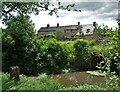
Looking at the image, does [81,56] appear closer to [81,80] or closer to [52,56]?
[52,56]

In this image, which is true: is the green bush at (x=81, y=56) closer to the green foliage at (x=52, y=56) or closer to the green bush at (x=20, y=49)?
the green foliage at (x=52, y=56)

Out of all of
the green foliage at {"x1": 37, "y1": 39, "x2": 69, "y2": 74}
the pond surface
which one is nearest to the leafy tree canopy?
the pond surface

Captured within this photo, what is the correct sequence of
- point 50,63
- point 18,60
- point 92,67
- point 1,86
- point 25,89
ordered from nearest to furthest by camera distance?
point 25,89 < point 1,86 < point 18,60 < point 50,63 < point 92,67

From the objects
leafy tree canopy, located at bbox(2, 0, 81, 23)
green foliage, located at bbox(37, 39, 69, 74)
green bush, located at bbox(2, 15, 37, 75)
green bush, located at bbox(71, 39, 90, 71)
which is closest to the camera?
leafy tree canopy, located at bbox(2, 0, 81, 23)

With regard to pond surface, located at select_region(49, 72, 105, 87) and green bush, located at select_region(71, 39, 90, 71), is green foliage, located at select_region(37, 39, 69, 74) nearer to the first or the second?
green bush, located at select_region(71, 39, 90, 71)

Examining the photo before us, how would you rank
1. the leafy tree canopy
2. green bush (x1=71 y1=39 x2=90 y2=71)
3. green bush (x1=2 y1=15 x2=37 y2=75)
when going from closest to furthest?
the leafy tree canopy
green bush (x1=2 y1=15 x2=37 y2=75)
green bush (x1=71 y1=39 x2=90 y2=71)

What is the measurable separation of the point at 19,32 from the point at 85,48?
166 inches

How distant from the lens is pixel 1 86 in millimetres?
6820

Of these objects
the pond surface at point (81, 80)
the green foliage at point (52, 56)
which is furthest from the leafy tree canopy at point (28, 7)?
the green foliage at point (52, 56)

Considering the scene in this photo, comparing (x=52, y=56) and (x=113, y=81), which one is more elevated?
(x=52, y=56)

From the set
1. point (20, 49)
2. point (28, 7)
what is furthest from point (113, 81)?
point (20, 49)

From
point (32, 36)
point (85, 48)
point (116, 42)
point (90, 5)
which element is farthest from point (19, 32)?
point (116, 42)

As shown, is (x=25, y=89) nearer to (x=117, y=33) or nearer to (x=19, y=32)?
(x=117, y=33)

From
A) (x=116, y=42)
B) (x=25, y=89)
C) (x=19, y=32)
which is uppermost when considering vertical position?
(x=19, y=32)
